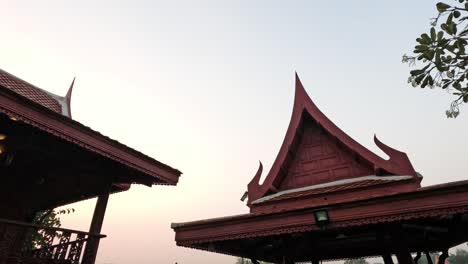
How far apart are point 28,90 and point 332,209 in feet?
27.4

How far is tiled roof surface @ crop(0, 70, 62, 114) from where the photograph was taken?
7.70 m

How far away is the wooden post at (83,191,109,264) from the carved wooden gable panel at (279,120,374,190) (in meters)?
5.08

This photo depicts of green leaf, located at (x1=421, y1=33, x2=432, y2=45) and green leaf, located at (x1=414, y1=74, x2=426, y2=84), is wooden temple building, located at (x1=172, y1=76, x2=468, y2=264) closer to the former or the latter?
green leaf, located at (x1=414, y1=74, x2=426, y2=84)

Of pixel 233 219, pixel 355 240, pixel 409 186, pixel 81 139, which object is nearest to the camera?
pixel 81 139


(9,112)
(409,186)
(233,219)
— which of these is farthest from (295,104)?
(9,112)

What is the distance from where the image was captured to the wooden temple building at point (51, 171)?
15.4 ft

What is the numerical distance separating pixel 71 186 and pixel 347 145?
24.0 feet

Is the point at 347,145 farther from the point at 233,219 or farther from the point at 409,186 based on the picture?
the point at 233,219

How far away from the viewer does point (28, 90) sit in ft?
27.5

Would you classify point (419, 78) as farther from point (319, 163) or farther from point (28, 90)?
point (28, 90)

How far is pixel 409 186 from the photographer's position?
22.8 feet

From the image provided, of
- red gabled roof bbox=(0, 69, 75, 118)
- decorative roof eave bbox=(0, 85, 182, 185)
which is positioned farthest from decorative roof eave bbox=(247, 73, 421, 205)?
red gabled roof bbox=(0, 69, 75, 118)

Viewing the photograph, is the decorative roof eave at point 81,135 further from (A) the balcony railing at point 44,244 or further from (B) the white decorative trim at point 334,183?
(B) the white decorative trim at point 334,183

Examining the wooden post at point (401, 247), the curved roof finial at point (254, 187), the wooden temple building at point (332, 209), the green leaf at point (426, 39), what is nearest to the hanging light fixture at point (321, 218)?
the wooden temple building at point (332, 209)
